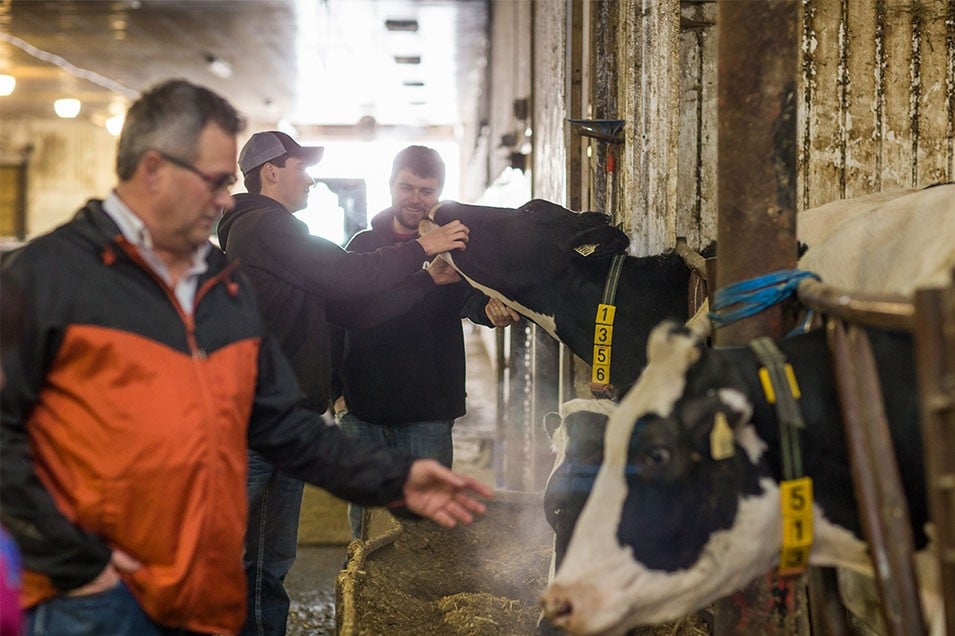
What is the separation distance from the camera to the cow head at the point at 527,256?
4.42 meters

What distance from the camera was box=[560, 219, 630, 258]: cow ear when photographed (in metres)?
4.25

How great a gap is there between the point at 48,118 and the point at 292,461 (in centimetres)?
Result: 2818

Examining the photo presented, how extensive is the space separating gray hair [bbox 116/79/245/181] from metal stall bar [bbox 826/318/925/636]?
1595mm

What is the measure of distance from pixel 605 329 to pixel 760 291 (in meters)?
1.57

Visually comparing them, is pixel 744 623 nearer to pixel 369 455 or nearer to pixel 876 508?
pixel 876 508

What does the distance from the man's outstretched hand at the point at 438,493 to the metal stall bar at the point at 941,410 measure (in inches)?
42.3

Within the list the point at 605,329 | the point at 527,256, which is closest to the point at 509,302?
the point at 527,256

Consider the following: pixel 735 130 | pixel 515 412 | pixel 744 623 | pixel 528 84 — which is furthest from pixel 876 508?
pixel 528 84

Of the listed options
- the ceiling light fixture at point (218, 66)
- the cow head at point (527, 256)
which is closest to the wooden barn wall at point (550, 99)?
the cow head at point (527, 256)

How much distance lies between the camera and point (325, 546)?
7020mm

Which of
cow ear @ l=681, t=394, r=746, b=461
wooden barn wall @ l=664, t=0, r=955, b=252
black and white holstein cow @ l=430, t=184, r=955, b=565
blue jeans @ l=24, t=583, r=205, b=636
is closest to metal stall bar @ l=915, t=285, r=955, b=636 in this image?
cow ear @ l=681, t=394, r=746, b=461

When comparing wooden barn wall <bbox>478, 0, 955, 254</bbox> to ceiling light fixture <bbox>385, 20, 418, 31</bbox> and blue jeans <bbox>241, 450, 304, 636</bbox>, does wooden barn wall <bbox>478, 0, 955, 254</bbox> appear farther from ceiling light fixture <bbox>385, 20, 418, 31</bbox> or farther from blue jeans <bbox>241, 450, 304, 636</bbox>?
ceiling light fixture <bbox>385, 20, 418, 31</bbox>

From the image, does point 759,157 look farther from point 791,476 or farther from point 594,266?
point 594,266

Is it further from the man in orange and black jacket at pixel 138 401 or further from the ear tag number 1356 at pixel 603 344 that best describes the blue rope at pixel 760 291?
the ear tag number 1356 at pixel 603 344
